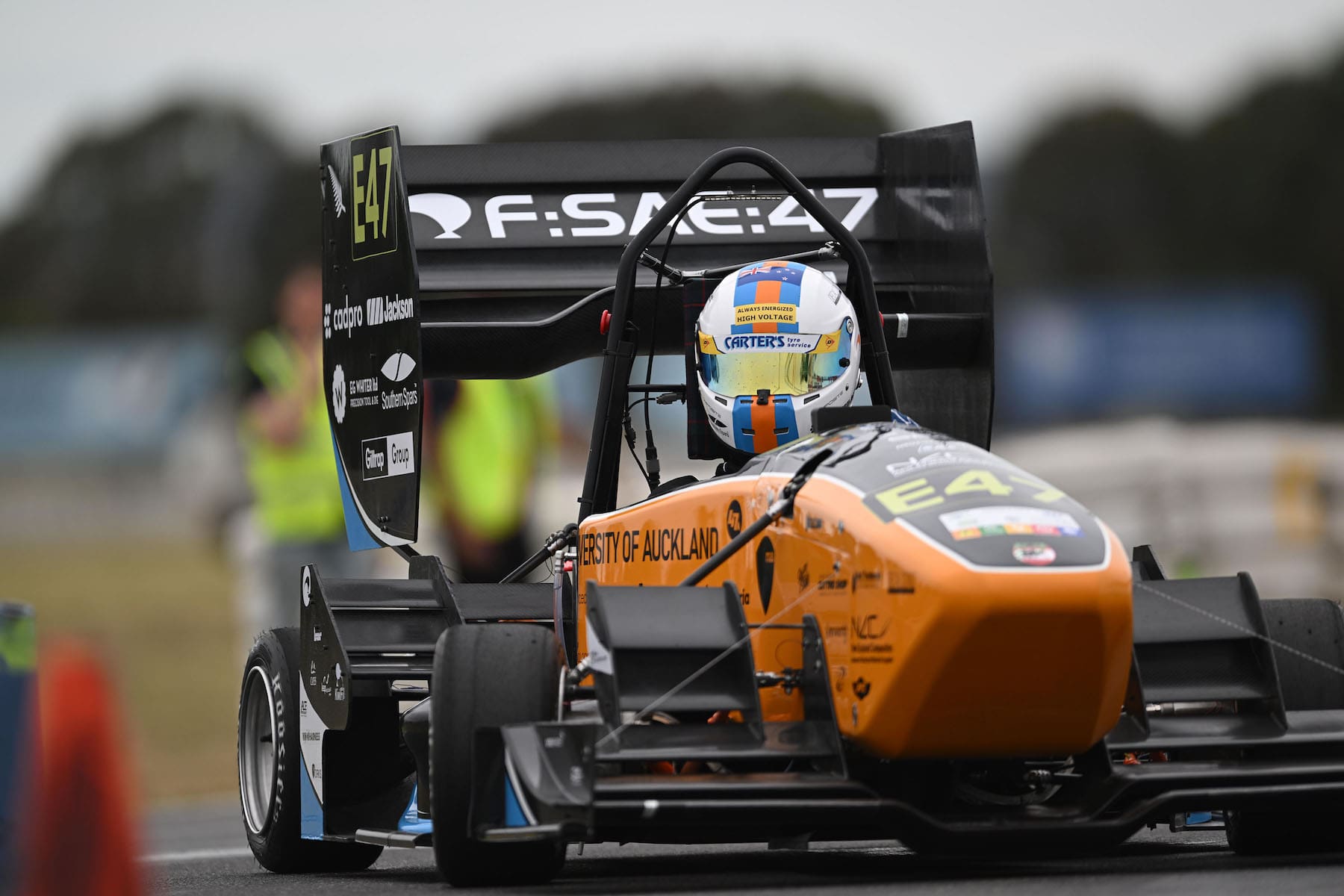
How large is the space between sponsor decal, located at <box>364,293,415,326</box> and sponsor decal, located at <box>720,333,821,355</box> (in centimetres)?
129

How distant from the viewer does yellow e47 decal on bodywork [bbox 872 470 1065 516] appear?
6.43 meters

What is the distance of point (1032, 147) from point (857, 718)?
56715mm

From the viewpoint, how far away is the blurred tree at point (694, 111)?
68.0m

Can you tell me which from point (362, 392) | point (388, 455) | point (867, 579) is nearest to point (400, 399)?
point (388, 455)

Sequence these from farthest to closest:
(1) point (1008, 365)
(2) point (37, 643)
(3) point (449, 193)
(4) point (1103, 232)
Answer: (4) point (1103, 232) < (1) point (1008, 365) < (3) point (449, 193) < (2) point (37, 643)

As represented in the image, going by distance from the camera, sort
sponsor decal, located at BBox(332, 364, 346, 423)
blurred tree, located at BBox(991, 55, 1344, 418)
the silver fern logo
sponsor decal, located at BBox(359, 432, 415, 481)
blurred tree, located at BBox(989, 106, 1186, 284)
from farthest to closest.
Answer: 1. blurred tree, located at BBox(989, 106, 1186, 284)
2. blurred tree, located at BBox(991, 55, 1344, 418)
3. sponsor decal, located at BBox(332, 364, 346, 423)
4. the silver fern logo
5. sponsor decal, located at BBox(359, 432, 415, 481)

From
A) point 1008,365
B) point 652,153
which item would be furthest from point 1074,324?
point 652,153

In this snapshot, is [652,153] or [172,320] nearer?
[652,153]

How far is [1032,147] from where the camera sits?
61781 mm

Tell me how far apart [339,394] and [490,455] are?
6382mm

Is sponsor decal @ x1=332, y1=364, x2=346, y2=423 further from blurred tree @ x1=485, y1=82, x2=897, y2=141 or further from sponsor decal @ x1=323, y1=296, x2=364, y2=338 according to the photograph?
blurred tree @ x1=485, y1=82, x2=897, y2=141

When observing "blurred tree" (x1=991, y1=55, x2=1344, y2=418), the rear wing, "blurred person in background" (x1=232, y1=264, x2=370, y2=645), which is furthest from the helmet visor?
"blurred tree" (x1=991, y1=55, x2=1344, y2=418)

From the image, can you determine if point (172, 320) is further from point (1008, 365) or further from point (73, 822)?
point (73, 822)

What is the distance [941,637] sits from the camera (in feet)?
20.2
